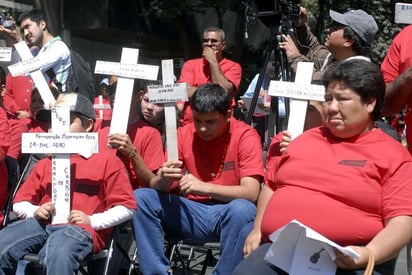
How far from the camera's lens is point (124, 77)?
14.6 feet

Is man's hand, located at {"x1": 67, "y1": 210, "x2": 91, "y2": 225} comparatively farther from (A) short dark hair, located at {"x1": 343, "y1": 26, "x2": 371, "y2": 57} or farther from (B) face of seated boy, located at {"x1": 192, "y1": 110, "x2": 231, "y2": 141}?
(A) short dark hair, located at {"x1": 343, "y1": 26, "x2": 371, "y2": 57}

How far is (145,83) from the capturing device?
17.0ft

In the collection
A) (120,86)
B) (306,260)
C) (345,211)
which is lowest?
→ (306,260)

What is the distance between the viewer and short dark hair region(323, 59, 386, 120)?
3.20 m

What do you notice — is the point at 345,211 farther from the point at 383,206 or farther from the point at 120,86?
the point at 120,86

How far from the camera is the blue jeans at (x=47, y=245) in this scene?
12.4ft

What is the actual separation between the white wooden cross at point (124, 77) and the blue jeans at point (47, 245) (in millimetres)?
736

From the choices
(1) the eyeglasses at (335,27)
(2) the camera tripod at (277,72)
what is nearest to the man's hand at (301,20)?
(2) the camera tripod at (277,72)

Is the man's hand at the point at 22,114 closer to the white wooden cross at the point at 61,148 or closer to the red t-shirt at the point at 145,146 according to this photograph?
the red t-shirt at the point at 145,146

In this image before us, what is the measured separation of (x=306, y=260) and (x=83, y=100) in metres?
1.97

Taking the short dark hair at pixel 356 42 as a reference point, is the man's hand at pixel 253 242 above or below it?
below

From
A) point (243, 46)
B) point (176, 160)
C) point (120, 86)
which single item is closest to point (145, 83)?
point (120, 86)

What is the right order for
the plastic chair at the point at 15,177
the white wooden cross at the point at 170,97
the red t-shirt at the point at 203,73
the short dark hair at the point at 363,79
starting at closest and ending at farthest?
the short dark hair at the point at 363,79 < the white wooden cross at the point at 170,97 < the plastic chair at the point at 15,177 < the red t-shirt at the point at 203,73

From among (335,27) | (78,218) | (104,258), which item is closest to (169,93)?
(78,218)
